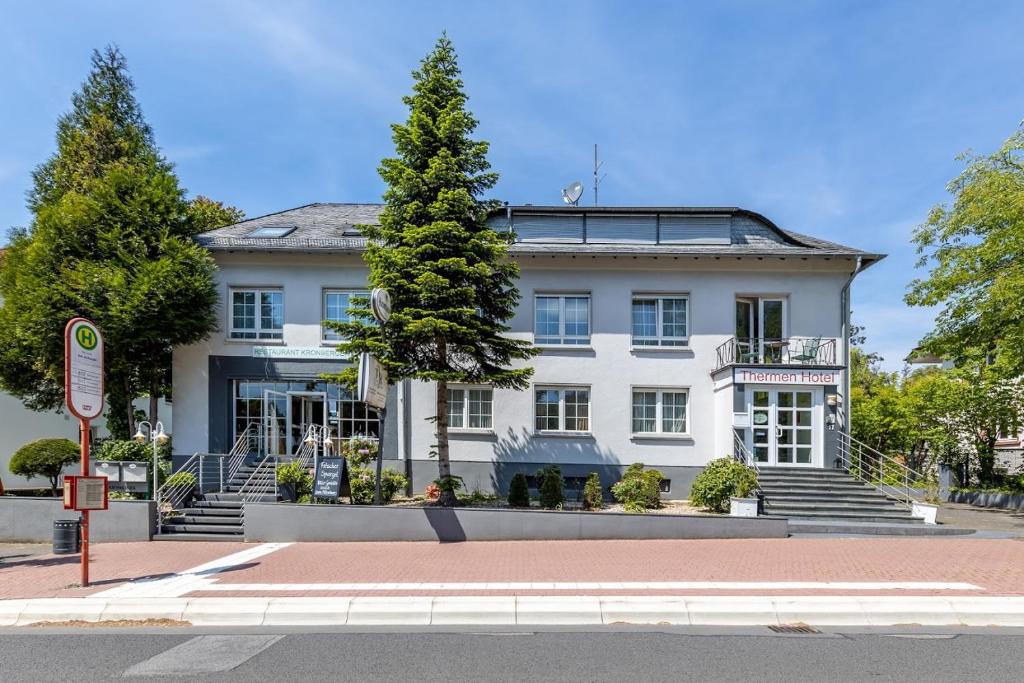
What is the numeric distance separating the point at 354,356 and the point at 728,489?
9.27 m

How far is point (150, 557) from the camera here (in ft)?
35.8

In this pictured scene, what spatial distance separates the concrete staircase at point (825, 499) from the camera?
1400 cm

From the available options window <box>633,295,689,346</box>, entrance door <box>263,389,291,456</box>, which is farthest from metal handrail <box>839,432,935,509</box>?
entrance door <box>263,389,291,456</box>

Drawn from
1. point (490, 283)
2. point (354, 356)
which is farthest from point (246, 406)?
point (490, 283)

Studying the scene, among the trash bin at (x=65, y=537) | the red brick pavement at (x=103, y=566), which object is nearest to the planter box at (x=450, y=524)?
the red brick pavement at (x=103, y=566)

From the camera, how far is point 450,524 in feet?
40.2

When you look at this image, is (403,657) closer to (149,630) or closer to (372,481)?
(149,630)

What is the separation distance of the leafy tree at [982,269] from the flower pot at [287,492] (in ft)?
55.3

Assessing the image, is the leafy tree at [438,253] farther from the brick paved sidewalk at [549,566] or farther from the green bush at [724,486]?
the green bush at [724,486]

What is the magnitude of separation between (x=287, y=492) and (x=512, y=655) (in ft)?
32.3

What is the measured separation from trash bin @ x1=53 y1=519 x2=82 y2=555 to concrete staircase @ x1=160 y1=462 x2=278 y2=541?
1.57 m

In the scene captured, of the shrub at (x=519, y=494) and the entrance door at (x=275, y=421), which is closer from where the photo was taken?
the shrub at (x=519, y=494)

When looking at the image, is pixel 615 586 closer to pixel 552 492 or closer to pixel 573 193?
pixel 552 492

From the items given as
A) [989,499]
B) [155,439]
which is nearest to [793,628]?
[155,439]
